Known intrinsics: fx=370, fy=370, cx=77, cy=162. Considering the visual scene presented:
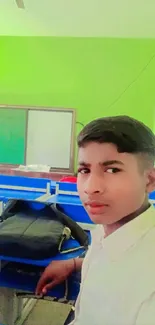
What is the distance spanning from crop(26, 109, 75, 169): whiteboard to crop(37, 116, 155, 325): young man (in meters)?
3.67

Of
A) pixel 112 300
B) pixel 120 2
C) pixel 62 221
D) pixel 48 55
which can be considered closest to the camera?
pixel 112 300

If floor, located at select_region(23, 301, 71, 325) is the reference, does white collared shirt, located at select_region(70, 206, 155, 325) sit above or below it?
above

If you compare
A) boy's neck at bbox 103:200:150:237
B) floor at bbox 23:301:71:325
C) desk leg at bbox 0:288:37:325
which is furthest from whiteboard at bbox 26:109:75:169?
boy's neck at bbox 103:200:150:237

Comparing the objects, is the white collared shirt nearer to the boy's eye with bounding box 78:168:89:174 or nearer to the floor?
the boy's eye with bounding box 78:168:89:174

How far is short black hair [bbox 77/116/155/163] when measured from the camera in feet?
1.97

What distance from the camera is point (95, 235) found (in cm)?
72

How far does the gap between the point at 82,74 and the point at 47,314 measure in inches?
111

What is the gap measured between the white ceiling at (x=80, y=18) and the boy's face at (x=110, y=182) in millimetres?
2917

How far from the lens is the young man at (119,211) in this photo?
1.88 ft

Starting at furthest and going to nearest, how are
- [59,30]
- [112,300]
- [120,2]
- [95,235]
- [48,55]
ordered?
1. [48,55]
2. [59,30]
3. [120,2]
4. [95,235]
5. [112,300]

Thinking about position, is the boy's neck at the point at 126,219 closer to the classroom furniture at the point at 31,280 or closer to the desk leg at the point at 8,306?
the classroom furniture at the point at 31,280

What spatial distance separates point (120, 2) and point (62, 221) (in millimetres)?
2395

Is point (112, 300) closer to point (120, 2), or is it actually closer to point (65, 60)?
point (120, 2)

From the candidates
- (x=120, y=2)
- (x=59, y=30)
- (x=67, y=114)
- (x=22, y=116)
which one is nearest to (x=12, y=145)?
(x=22, y=116)
